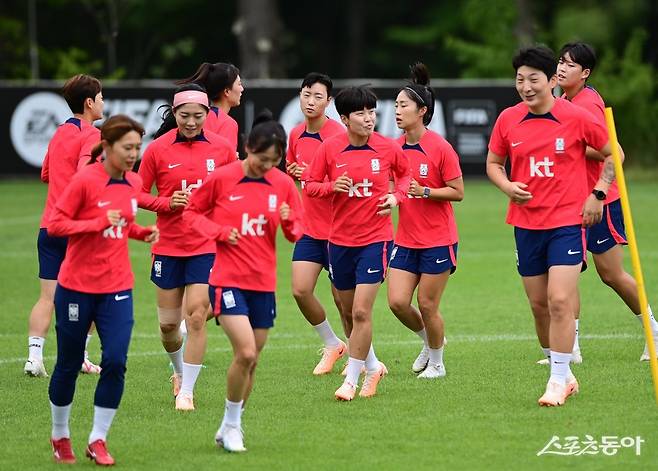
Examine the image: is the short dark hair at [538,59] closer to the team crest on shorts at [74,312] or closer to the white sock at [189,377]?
the white sock at [189,377]

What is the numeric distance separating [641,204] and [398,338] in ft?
43.9

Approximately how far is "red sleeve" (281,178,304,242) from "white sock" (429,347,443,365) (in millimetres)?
2652

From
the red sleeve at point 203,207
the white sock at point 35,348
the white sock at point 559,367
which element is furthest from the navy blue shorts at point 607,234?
the white sock at point 35,348

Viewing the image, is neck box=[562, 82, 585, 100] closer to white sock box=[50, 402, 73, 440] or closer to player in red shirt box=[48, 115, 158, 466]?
player in red shirt box=[48, 115, 158, 466]

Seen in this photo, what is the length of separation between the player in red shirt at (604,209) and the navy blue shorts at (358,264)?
6.34ft

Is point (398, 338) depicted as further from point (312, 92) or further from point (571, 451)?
point (571, 451)

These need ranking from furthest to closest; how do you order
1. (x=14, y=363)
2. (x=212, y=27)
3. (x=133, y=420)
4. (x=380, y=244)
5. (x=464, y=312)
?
(x=212, y=27), (x=464, y=312), (x=14, y=363), (x=380, y=244), (x=133, y=420)

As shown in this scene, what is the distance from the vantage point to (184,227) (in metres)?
9.80

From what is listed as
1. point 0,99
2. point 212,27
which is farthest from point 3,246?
point 212,27

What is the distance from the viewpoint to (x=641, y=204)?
81.8 ft

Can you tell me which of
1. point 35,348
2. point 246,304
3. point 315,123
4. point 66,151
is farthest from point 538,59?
point 35,348

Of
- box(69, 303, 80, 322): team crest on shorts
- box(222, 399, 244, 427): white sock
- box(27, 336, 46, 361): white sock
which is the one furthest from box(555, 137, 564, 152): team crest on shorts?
box(27, 336, 46, 361): white sock

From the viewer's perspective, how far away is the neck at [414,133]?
Result: 34.2 ft

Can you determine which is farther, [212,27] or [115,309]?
[212,27]
